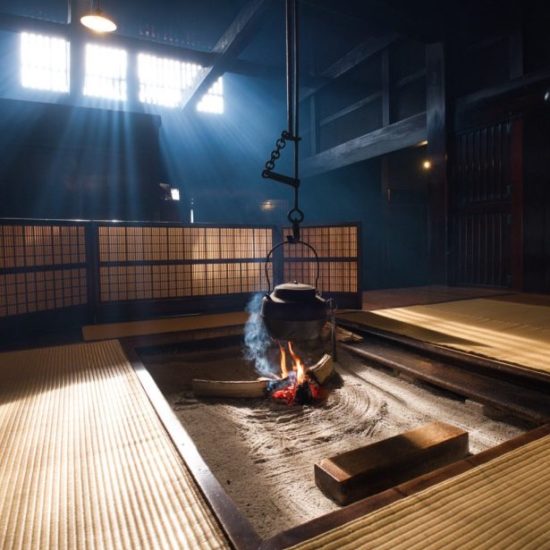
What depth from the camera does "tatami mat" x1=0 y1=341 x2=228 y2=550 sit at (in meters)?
1.13

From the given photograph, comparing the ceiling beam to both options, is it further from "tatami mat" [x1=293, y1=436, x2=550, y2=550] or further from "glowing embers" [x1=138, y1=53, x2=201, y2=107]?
"tatami mat" [x1=293, y1=436, x2=550, y2=550]

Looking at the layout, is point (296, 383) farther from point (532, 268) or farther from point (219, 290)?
point (532, 268)

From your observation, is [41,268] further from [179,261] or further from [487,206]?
[487,206]

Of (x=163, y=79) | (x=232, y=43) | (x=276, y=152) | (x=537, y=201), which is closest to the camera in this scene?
(x=276, y=152)

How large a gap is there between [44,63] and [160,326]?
838 cm

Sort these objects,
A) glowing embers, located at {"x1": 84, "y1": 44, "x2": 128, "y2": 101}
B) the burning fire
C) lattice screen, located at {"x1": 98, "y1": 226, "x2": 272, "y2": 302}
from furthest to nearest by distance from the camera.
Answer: glowing embers, located at {"x1": 84, "y1": 44, "x2": 128, "y2": 101}
lattice screen, located at {"x1": 98, "y1": 226, "x2": 272, "y2": 302}
the burning fire

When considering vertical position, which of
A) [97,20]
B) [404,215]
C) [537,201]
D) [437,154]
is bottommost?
[537,201]

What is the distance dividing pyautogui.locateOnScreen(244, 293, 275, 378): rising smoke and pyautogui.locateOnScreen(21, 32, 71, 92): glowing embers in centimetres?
821

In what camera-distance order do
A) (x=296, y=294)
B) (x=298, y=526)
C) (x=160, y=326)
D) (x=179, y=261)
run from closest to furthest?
(x=298, y=526), (x=296, y=294), (x=160, y=326), (x=179, y=261)

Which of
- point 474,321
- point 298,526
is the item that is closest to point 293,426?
point 298,526

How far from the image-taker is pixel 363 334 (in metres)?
4.04

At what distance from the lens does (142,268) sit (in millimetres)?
4844

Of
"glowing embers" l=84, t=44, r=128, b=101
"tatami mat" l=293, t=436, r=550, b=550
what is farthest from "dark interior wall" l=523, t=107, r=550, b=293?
"glowing embers" l=84, t=44, r=128, b=101

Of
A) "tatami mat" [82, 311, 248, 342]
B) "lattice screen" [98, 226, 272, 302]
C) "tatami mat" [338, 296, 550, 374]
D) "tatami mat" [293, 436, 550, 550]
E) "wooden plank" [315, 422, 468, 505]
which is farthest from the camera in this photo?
"lattice screen" [98, 226, 272, 302]
